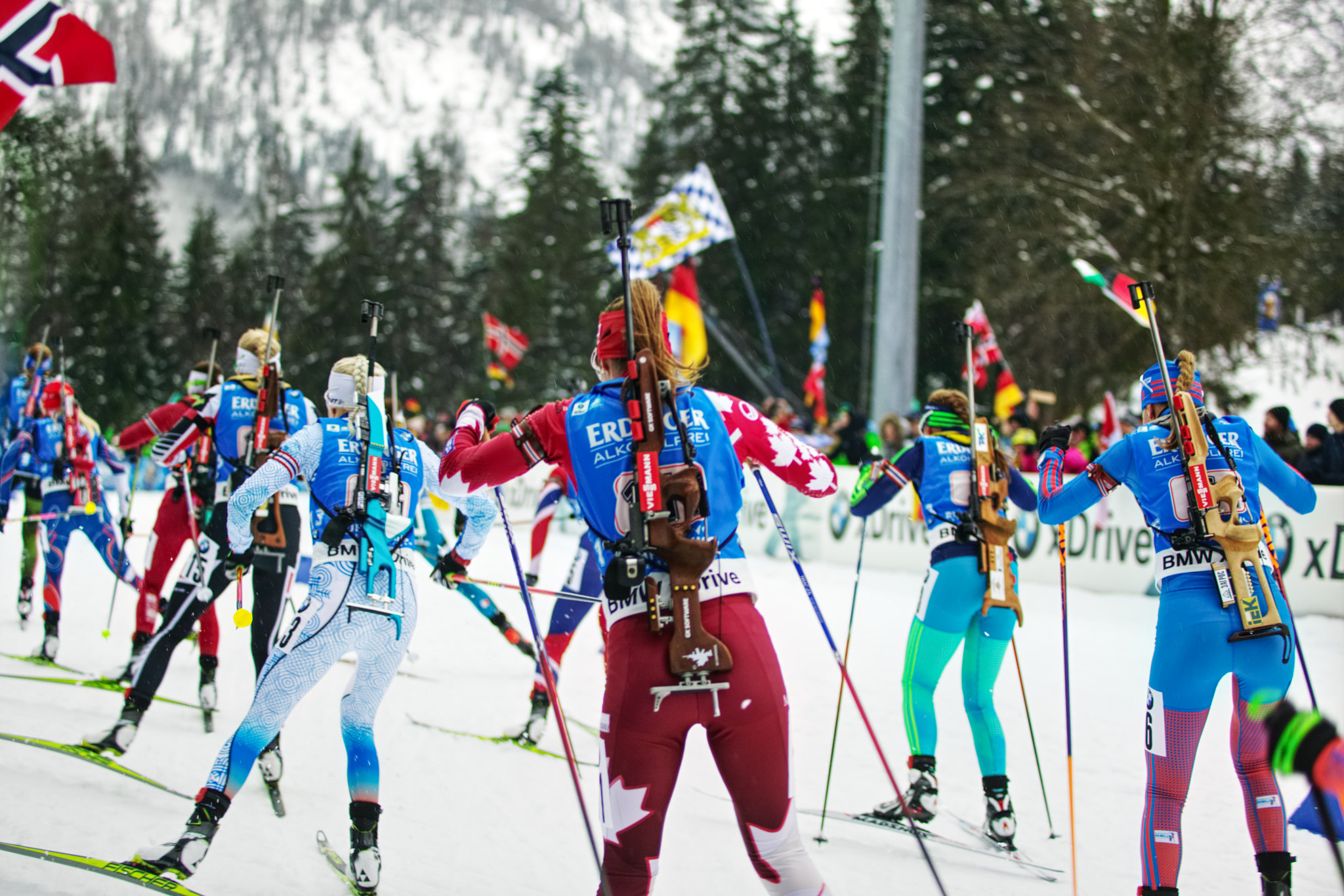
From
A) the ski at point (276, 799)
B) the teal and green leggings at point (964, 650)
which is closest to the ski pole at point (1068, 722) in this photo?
the teal and green leggings at point (964, 650)

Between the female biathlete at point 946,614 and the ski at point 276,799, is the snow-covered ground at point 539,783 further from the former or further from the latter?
the female biathlete at point 946,614

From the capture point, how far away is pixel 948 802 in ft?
19.8

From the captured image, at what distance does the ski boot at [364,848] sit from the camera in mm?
4273

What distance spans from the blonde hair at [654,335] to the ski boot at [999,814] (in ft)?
10.3

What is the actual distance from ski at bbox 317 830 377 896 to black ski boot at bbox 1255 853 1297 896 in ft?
11.1

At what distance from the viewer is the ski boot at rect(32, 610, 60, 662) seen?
810cm

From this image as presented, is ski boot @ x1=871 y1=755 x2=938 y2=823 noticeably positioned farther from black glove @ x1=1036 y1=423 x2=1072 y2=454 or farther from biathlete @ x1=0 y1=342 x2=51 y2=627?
biathlete @ x1=0 y1=342 x2=51 y2=627

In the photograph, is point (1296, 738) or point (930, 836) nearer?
point (1296, 738)

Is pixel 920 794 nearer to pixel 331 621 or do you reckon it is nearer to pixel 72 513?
pixel 331 621

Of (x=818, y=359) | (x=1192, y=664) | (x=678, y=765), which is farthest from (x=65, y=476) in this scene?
(x=818, y=359)

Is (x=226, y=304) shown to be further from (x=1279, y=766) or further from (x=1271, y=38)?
(x=1279, y=766)

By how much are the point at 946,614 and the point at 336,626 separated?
2.94 m

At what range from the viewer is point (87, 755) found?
5.62 meters

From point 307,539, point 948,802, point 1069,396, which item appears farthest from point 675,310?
point 948,802
